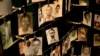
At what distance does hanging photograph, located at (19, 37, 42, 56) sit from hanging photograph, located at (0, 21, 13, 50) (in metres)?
0.15

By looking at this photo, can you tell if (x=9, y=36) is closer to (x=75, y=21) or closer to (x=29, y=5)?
(x=29, y=5)

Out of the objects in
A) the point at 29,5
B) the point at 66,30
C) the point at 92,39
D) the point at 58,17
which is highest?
the point at 29,5

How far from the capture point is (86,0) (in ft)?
8.23

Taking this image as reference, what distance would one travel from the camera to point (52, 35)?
2.16 meters

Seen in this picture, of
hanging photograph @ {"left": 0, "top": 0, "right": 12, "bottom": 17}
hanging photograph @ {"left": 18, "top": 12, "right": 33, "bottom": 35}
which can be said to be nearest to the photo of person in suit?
hanging photograph @ {"left": 18, "top": 12, "right": 33, "bottom": 35}

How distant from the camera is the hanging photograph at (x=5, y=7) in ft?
4.78

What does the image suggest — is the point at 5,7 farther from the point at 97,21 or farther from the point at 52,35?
the point at 97,21

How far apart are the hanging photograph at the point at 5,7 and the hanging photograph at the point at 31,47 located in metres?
0.34

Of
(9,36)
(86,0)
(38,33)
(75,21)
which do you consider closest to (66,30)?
(75,21)

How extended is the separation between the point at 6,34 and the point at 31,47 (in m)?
0.36

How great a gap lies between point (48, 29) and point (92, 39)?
0.77 m

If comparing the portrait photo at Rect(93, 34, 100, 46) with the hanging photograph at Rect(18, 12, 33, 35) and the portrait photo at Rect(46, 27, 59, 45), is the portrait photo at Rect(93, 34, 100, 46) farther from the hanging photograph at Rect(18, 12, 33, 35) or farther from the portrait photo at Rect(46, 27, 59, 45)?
the hanging photograph at Rect(18, 12, 33, 35)

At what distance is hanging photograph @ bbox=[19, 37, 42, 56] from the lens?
178 centimetres

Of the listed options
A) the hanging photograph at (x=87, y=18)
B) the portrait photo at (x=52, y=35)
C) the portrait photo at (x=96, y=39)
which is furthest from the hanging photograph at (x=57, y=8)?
the portrait photo at (x=96, y=39)
